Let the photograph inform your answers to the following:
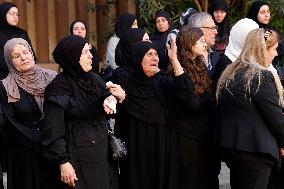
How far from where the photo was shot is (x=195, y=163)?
4.49 metres

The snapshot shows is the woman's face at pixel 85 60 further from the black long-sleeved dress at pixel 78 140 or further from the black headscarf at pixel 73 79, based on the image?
the black long-sleeved dress at pixel 78 140

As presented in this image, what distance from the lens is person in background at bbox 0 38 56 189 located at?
13.5ft

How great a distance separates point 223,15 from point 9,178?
359 cm

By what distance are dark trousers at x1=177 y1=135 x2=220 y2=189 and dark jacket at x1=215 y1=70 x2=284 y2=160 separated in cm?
41

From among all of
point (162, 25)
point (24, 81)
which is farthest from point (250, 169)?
point (162, 25)

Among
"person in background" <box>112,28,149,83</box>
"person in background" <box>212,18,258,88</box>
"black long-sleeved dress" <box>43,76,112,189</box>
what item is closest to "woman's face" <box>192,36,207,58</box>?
"person in background" <box>212,18,258,88</box>

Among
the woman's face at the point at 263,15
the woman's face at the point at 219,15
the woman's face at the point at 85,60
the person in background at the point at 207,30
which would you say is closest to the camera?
the woman's face at the point at 85,60

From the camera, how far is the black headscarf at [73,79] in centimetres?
396

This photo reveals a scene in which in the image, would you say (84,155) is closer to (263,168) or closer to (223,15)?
(263,168)

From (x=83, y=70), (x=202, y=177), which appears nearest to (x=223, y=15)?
(x=202, y=177)

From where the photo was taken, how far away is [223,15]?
6879mm

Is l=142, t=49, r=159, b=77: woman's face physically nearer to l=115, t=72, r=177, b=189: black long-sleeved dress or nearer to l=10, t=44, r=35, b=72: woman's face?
l=115, t=72, r=177, b=189: black long-sleeved dress

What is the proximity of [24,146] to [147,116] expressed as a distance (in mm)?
925

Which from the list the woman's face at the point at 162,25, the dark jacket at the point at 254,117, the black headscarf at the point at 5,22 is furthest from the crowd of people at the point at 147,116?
the black headscarf at the point at 5,22
